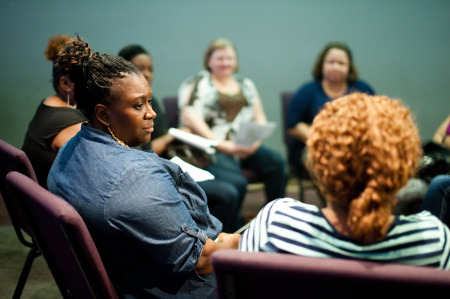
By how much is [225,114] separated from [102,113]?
1.80m

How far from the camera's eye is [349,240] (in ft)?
2.85

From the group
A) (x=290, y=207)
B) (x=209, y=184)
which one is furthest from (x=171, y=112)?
(x=290, y=207)

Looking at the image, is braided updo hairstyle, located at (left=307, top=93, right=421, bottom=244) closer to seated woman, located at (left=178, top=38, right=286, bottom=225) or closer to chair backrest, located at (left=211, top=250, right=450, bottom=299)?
chair backrest, located at (left=211, top=250, right=450, bottom=299)

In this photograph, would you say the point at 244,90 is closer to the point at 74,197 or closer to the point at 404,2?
the point at 404,2

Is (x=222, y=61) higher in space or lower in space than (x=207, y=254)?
higher

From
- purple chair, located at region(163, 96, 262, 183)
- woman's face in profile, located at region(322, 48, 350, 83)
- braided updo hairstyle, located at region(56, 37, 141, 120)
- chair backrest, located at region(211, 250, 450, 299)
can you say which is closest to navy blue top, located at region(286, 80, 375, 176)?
woman's face in profile, located at region(322, 48, 350, 83)

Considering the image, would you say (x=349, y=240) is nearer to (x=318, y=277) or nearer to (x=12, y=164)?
(x=318, y=277)

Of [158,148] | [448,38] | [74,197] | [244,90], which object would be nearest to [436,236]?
[74,197]

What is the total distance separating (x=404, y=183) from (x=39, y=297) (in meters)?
2.03

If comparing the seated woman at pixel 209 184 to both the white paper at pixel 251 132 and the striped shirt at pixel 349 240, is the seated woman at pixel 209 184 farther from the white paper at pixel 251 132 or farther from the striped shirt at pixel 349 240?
the striped shirt at pixel 349 240

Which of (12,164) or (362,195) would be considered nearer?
(362,195)

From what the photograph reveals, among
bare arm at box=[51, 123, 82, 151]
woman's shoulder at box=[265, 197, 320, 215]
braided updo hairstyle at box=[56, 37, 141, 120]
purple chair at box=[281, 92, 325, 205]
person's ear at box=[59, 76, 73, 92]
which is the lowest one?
purple chair at box=[281, 92, 325, 205]

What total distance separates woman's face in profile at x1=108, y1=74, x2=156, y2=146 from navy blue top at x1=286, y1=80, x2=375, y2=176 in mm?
1872

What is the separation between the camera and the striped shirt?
0.86 m
